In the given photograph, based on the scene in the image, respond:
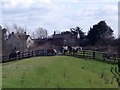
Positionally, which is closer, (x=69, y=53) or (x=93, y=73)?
(x=93, y=73)

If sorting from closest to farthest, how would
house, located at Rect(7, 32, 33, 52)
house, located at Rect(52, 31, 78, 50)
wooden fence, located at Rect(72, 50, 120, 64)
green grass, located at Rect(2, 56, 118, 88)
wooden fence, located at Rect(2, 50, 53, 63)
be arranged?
green grass, located at Rect(2, 56, 118, 88)
wooden fence, located at Rect(72, 50, 120, 64)
wooden fence, located at Rect(2, 50, 53, 63)
house, located at Rect(7, 32, 33, 52)
house, located at Rect(52, 31, 78, 50)

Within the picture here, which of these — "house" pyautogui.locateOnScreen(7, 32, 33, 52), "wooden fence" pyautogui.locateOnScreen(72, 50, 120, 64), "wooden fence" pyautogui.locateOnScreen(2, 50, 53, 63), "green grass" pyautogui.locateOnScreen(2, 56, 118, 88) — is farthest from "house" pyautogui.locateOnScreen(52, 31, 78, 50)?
"green grass" pyautogui.locateOnScreen(2, 56, 118, 88)

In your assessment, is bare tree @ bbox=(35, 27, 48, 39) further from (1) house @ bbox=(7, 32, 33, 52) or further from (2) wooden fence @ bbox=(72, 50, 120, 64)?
(2) wooden fence @ bbox=(72, 50, 120, 64)

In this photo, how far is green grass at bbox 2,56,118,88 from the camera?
29.3m

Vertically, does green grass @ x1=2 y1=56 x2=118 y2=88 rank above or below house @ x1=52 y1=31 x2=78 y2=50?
below

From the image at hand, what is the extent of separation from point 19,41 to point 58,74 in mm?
53910

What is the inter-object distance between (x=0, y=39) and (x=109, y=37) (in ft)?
80.3

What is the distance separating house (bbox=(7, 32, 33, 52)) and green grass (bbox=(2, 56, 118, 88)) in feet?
133

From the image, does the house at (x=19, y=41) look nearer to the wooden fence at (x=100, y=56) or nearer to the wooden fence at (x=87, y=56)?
the wooden fence at (x=87, y=56)

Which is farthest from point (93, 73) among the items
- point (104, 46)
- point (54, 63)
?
point (104, 46)

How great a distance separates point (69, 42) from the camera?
102 meters

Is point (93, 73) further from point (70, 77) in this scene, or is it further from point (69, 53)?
point (69, 53)

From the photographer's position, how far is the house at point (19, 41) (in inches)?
3349

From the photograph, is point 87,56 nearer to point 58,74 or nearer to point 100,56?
point 100,56
